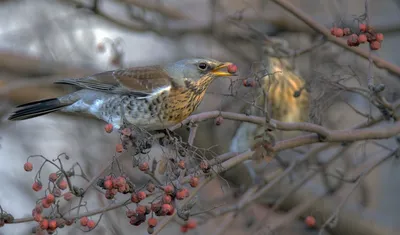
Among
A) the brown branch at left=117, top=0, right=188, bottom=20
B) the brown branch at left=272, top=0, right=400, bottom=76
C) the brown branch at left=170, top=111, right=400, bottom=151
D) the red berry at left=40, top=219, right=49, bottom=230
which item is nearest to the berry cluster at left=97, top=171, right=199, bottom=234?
the red berry at left=40, top=219, right=49, bottom=230

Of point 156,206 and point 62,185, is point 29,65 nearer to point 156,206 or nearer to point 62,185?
point 62,185

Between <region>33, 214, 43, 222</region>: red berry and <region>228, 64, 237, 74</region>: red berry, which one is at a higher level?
<region>228, 64, 237, 74</region>: red berry

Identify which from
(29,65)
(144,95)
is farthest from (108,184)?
(29,65)

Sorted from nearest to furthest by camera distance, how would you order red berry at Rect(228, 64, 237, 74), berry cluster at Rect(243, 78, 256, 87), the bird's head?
1. berry cluster at Rect(243, 78, 256, 87)
2. red berry at Rect(228, 64, 237, 74)
3. the bird's head

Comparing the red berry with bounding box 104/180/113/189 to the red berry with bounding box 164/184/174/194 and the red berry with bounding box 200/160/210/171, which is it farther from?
the red berry with bounding box 200/160/210/171

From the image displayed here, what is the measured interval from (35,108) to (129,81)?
510mm

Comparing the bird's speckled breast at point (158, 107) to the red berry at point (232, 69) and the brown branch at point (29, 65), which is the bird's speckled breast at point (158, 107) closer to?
the red berry at point (232, 69)

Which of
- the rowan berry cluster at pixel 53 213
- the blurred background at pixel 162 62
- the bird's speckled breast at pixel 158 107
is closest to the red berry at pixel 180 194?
the rowan berry cluster at pixel 53 213

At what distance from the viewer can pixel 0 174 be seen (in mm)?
5160

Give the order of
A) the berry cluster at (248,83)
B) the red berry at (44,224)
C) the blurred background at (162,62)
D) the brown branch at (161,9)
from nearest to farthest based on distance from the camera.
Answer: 1. the red berry at (44,224)
2. the berry cluster at (248,83)
3. the blurred background at (162,62)
4. the brown branch at (161,9)

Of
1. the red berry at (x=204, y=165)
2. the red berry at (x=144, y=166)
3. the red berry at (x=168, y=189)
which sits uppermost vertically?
the red berry at (x=144, y=166)

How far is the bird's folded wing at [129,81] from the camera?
351cm

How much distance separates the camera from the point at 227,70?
3.32 m

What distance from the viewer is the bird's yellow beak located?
318 centimetres
